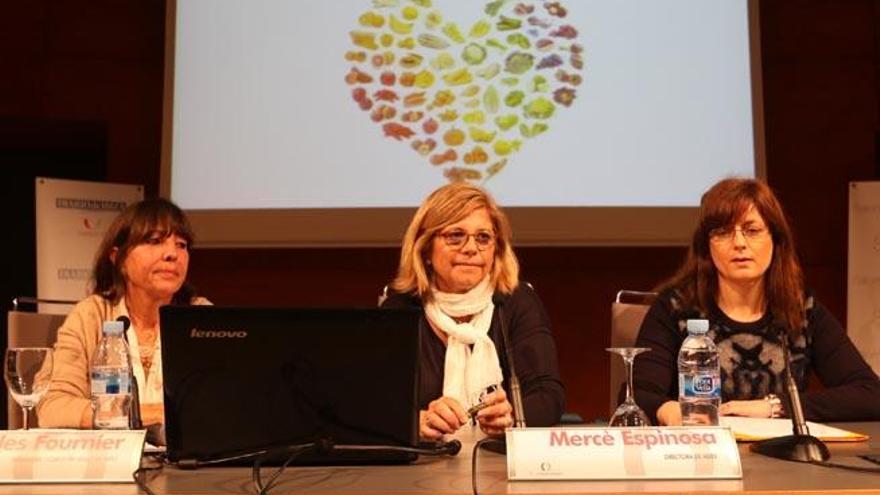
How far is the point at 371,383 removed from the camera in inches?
67.3

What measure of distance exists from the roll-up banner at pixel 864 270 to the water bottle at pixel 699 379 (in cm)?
244

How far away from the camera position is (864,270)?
15.6 feet

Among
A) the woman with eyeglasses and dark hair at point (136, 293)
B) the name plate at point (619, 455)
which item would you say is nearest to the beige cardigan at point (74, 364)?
the woman with eyeglasses and dark hair at point (136, 293)

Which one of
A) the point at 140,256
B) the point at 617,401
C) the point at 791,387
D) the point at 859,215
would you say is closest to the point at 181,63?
the point at 140,256

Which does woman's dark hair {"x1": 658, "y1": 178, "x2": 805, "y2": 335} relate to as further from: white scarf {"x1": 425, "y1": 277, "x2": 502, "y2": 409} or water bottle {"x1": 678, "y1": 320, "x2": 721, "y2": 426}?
white scarf {"x1": 425, "y1": 277, "x2": 502, "y2": 409}

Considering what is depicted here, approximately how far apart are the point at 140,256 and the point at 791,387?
5.52 ft

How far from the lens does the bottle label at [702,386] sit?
7.36ft

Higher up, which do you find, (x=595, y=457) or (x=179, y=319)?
(x=179, y=319)

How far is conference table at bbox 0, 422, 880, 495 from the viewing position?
150cm

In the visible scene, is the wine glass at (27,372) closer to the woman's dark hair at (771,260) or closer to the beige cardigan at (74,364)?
the beige cardigan at (74,364)

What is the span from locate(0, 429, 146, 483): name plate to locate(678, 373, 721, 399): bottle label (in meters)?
1.16

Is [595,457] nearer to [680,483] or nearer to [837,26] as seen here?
[680,483]

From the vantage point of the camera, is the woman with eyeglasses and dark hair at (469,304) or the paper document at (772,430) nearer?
the paper document at (772,430)

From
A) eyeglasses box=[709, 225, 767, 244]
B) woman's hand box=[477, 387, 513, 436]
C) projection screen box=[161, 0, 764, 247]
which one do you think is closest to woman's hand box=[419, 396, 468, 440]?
woman's hand box=[477, 387, 513, 436]
